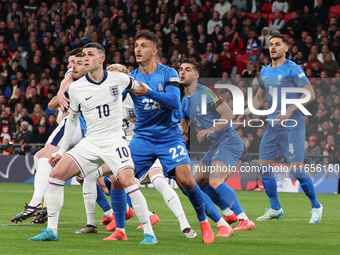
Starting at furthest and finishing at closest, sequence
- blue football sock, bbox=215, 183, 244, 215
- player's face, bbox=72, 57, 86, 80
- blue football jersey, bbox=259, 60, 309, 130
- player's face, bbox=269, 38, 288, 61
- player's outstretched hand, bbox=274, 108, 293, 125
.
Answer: player's face, bbox=269, 38, 288, 61, blue football jersey, bbox=259, 60, 309, 130, player's outstretched hand, bbox=274, 108, 293, 125, blue football sock, bbox=215, 183, 244, 215, player's face, bbox=72, 57, 86, 80

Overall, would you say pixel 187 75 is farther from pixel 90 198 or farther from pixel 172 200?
pixel 90 198

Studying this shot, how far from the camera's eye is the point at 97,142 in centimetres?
591

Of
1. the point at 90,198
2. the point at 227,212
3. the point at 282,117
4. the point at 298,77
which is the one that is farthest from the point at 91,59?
the point at 298,77

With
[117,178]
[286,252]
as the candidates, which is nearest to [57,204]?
[117,178]

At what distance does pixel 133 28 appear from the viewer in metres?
20.4

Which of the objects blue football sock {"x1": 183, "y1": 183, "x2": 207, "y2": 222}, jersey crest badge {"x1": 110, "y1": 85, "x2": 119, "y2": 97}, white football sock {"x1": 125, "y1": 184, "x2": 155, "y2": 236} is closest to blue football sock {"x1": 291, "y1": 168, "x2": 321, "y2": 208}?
blue football sock {"x1": 183, "y1": 183, "x2": 207, "y2": 222}

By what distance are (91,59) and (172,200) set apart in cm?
189

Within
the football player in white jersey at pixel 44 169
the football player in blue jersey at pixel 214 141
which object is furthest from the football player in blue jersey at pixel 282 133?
the football player in white jersey at pixel 44 169

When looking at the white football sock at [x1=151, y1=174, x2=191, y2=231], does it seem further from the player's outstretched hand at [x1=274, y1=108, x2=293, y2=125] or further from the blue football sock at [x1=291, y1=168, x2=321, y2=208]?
the blue football sock at [x1=291, y1=168, x2=321, y2=208]

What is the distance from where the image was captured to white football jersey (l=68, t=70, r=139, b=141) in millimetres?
5941

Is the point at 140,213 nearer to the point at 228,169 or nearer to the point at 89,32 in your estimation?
the point at 228,169

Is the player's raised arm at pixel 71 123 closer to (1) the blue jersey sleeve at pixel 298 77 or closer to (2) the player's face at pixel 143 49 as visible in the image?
(2) the player's face at pixel 143 49

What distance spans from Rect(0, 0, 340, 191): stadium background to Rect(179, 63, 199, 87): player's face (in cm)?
838

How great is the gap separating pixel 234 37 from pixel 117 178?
43.3ft
